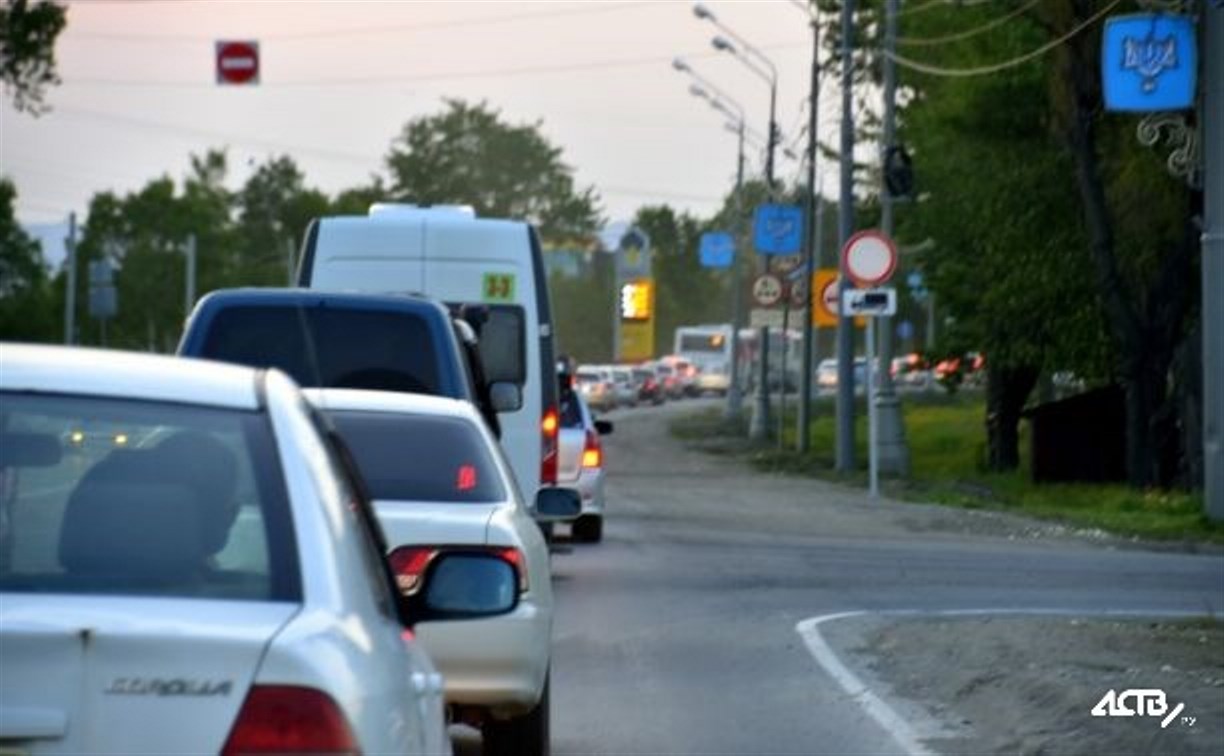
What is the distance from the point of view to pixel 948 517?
107 ft

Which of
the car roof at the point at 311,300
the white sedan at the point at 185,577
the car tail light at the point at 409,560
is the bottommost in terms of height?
the car tail light at the point at 409,560

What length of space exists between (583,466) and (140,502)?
2016 cm

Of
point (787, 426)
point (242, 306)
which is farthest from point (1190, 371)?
point (787, 426)

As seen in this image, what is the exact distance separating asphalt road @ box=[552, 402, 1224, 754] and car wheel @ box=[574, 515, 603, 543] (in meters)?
0.18

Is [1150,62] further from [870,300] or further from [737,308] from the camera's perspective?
[737,308]

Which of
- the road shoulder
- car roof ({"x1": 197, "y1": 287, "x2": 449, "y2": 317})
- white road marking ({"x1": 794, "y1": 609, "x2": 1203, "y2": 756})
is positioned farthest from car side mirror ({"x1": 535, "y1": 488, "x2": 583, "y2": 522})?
car roof ({"x1": 197, "y1": 287, "x2": 449, "y2": 317})

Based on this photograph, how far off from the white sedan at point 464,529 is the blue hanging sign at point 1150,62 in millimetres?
20787

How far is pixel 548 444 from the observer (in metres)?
19.9

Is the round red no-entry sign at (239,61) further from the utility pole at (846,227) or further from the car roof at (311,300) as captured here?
the car roof at (311,300)

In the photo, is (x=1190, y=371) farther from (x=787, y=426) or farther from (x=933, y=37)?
(x=787, y=426)

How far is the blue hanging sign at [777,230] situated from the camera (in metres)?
57.2

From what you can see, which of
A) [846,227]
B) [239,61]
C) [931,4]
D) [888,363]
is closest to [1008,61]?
[931,4]

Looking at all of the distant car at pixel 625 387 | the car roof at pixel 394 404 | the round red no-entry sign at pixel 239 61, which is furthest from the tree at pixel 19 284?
the car roof at pixel 394 404

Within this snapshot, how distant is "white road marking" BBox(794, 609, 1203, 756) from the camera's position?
12.8m
